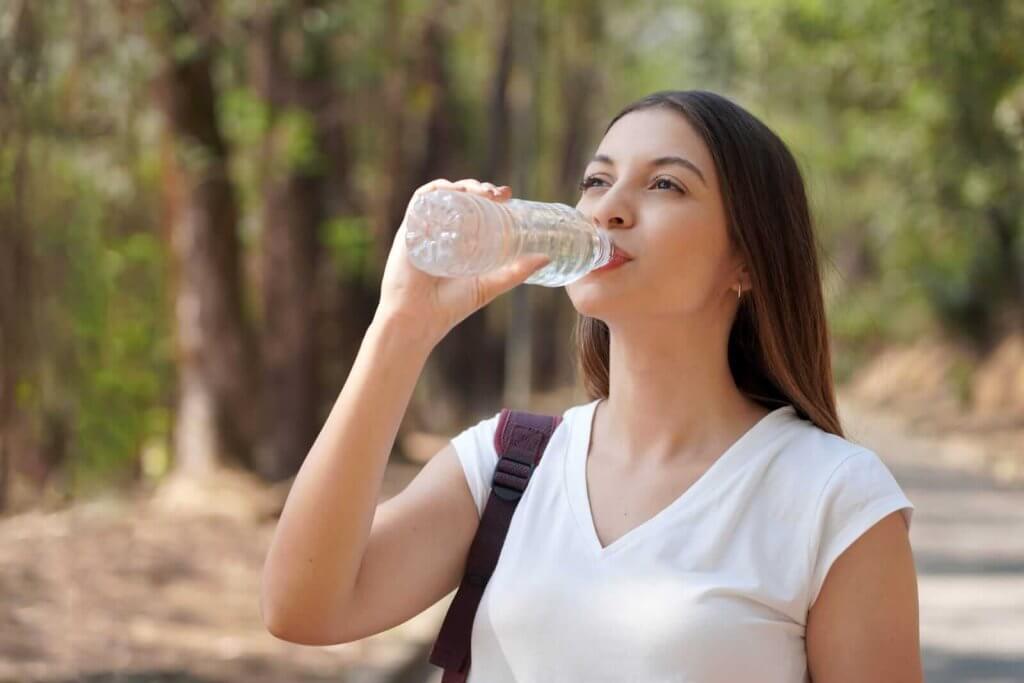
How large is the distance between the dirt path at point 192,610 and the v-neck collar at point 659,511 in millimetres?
4818

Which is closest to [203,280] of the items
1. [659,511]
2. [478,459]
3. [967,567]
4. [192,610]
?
[192,610]

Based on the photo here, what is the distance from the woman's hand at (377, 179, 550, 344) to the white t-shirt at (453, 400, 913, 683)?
1.22ft

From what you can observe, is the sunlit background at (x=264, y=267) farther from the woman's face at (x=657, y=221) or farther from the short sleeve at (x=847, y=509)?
the short sleeve at (x=847, y=509)

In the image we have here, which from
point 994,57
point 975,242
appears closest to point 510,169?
point 975,242

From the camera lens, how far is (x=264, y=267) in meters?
15.1

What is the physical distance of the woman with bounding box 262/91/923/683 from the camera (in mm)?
2447

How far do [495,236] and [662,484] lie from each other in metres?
0.51

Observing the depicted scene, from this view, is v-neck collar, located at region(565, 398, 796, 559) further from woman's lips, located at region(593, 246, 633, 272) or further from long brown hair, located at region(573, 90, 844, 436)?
woman's lips, located at region(593, 246, 633, 272)

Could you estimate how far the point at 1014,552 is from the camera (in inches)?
549

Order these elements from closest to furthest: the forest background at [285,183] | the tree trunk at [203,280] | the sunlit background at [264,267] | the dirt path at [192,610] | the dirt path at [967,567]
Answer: the dirt path at [192,610]
the sunlit background at [264,267]
the dirt path at [967,567]
the forest background at [285,183]
the tree trunk at [203,280]

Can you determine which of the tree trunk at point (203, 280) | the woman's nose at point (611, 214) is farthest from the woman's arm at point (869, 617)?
the tree trunk at point (203, 280)

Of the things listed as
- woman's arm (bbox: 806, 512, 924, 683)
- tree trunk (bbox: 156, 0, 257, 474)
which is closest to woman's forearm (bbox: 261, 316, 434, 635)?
woman's arm (bbox: 806, 512, 924, 683)

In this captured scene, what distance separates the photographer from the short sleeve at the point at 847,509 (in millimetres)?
2449

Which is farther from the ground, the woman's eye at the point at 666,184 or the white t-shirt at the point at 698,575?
the woman's eye at the point at 666,184
